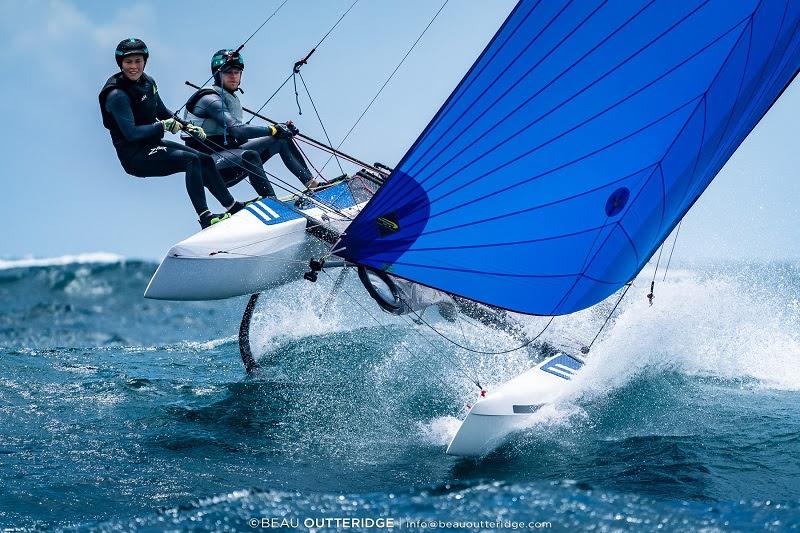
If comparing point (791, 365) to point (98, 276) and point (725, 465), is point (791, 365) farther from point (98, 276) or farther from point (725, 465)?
point (98, 276)

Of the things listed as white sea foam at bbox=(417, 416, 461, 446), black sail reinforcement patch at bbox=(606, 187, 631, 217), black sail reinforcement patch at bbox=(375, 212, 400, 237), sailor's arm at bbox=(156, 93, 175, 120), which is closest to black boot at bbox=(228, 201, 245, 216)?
sailor's arm at bbox=(156, 93, 175, 120)

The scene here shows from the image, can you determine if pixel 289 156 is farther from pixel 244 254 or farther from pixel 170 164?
pixel 244 254

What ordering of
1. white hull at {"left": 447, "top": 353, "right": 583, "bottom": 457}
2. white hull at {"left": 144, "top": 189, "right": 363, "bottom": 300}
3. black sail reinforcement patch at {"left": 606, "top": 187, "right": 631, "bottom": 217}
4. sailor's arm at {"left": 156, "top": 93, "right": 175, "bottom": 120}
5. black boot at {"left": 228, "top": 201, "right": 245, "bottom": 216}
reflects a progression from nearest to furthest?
white hull at {"left": 447, "top": 353, "right": 583, "bottom": 457}, black sail reinforcement patch at {"left": 606, "top": 187, "right": 631, "bottom": 217}, white hull at {"left": 144, "top": 189, "right": 363, "bottom": 300}, black boot at {"left": 228, "top": 201, "right": 245, "bottom": 216}, sailor's arm at {"left": 156, "top": 93, "right": 175, "bottom": 120}

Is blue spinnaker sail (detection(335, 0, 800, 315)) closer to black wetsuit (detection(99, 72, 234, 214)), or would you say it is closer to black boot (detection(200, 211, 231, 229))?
black boot (detection(200, 211, 231, 229))

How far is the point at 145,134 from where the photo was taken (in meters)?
7.15

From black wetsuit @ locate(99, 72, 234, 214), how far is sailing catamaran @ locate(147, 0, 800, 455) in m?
0.82

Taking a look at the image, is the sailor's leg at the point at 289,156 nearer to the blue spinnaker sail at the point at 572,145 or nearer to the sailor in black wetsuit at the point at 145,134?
the sailor in black wetsuit at the point at 145,134

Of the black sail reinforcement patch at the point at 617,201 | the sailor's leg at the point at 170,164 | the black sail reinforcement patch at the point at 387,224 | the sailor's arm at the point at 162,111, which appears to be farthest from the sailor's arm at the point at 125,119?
the black sail reinforcement patch at the point at 617,201

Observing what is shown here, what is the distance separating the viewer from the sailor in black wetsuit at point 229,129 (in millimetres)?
7742

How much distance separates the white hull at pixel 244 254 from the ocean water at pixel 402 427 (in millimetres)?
1020

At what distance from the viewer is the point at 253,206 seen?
7438 millimetres

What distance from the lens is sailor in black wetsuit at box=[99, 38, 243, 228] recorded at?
7.15 metres

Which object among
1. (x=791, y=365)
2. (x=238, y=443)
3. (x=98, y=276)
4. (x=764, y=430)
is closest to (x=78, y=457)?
(x=238, y=443)

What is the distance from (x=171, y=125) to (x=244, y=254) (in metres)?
1.16
